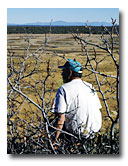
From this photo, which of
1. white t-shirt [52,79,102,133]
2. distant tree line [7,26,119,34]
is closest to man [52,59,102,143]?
white t-shirt [52,79,102,133]

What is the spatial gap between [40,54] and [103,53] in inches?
26.7

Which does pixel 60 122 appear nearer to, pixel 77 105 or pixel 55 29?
pixel 77 105

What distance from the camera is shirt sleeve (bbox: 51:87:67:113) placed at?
300cm

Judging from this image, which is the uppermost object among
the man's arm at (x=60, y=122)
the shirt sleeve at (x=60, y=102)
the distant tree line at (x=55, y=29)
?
the distant tree line at (x=55, y=29)

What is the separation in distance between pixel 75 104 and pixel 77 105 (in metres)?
0.02

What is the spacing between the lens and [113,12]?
3.17m

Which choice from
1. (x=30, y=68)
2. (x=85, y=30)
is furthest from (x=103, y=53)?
(x=30, y=68)

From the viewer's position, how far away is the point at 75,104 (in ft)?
9.99

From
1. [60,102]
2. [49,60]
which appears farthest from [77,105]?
[49,60]

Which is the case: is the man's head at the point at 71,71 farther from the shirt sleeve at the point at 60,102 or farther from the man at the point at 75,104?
the shirt sleeve at the point at 60,102

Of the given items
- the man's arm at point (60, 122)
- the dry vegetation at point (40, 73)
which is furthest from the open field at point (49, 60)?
the man's arm at point (60, 122)

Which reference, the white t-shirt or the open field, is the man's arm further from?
the open field

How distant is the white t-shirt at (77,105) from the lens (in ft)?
9.87
